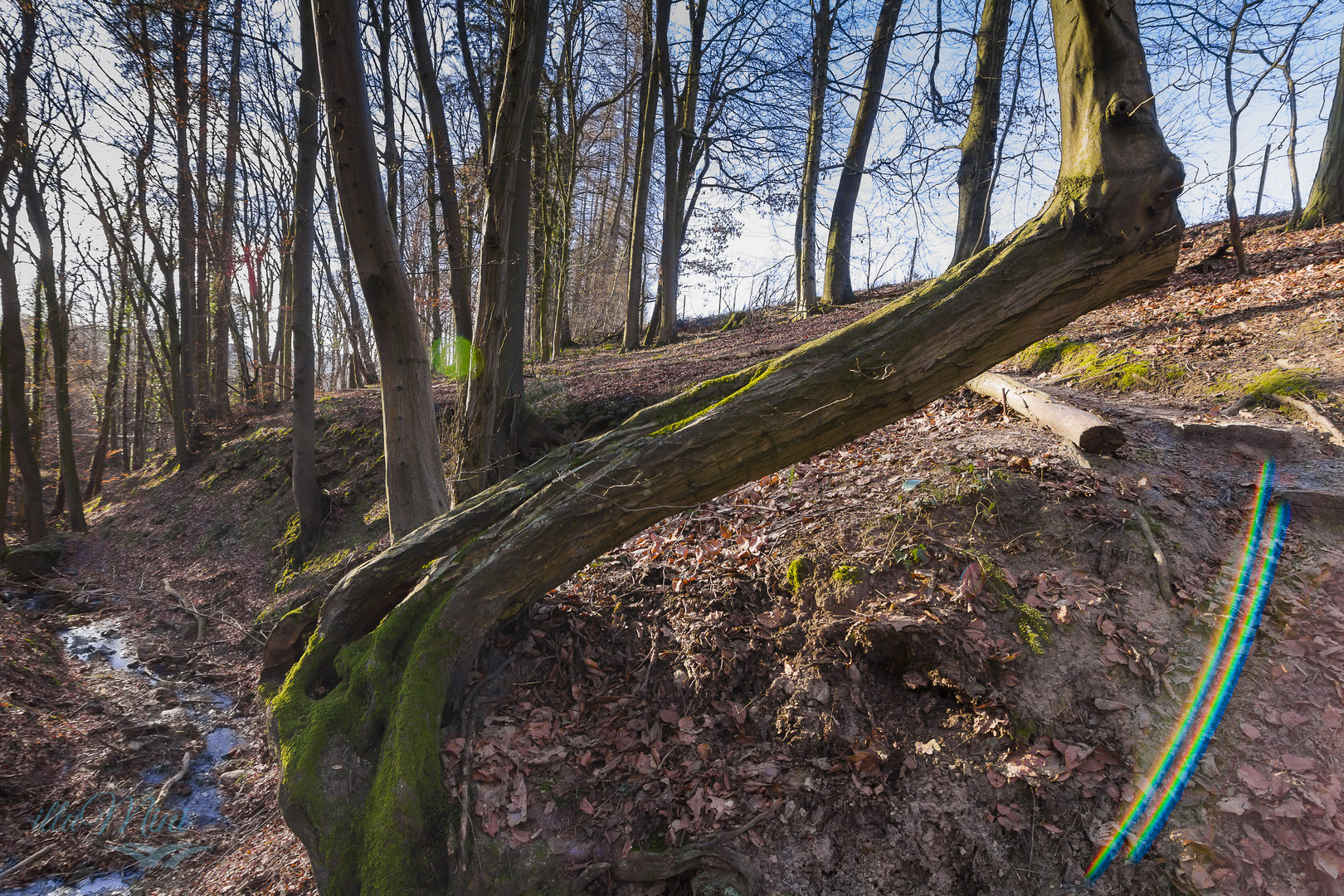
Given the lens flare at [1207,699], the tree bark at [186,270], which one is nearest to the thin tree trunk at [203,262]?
the tree bark at [186,270]

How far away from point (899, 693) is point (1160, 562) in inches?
69.0

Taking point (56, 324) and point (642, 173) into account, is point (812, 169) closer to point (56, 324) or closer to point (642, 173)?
point (642, 173)

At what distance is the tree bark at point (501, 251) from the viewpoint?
554 cm

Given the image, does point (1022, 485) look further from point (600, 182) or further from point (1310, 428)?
point (600, 182)

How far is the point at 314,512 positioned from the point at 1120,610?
9367 millimetres

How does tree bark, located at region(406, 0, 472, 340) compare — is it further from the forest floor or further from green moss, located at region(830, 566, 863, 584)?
green moss, located at region(830, 566, 863, 584)

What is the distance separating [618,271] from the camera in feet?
89.5

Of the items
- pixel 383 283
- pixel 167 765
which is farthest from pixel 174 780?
pixel 383 283

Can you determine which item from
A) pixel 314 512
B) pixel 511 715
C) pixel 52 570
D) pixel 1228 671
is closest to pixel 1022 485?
pixel 1228 671

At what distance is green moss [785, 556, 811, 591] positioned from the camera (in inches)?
151

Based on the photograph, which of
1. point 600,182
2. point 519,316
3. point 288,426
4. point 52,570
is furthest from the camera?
point 600,182

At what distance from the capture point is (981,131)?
35.8 feet

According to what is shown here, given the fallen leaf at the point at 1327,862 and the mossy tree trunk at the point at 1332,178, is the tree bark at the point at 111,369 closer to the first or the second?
the fallen leaf at the point at 1327,862

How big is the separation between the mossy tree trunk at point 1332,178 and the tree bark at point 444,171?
11997mm
